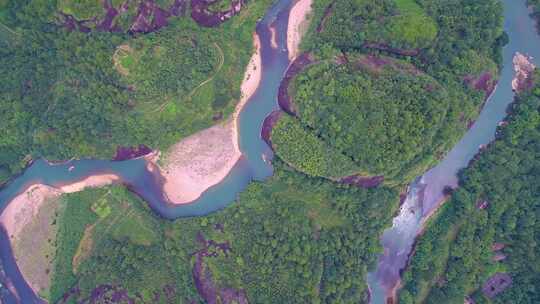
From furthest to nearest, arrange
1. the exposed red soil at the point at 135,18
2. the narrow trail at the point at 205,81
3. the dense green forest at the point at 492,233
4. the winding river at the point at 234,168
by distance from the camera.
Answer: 1. the winding river at the point at 234,168
2. the narrow trail at the point at 205,81
3. the dense green forest at the point at 492,233
4. the exposed red soil at the point at 135,18

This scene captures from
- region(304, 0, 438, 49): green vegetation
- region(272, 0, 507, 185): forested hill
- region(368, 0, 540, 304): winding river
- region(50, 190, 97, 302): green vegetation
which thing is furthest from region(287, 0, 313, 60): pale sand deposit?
region(50, 190, 97, 302): green vegetation

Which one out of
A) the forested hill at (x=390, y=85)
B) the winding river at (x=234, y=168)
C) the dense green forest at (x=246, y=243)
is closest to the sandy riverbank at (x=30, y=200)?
the winding river at (x=234, y=168)

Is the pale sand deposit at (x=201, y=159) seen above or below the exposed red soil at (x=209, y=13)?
→ below

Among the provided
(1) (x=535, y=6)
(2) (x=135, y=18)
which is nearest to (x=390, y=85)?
(1) (x=535, y=6)

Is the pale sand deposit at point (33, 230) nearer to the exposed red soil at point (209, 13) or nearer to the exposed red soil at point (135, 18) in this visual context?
the exposed red soil at point (135, 18)

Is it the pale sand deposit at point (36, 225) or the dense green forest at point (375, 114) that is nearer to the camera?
the dense green forest at point (375, 114)

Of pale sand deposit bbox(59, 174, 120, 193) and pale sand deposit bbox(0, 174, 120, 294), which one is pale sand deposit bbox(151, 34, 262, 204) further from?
pale sand deposit bbox(0, 174, 120, 294)

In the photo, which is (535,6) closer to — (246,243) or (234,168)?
(234,168)
